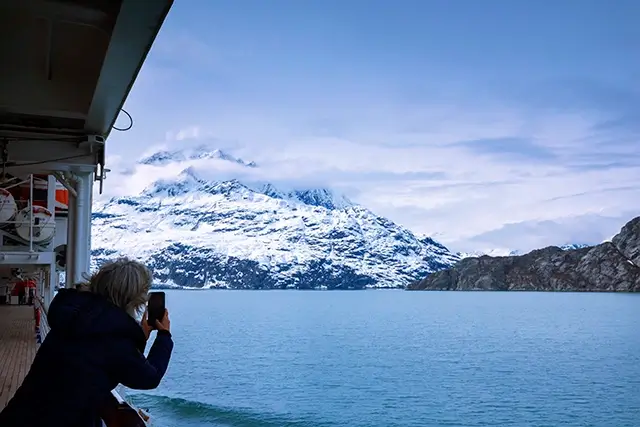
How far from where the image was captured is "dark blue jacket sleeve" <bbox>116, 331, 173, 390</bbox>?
270cm

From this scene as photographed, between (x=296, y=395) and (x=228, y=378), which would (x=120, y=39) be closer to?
(x=296, y=395)

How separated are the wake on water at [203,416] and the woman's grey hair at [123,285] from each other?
72.7ft

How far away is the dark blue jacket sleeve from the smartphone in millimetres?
125

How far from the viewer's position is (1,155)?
8.19 meters

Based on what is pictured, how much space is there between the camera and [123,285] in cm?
278

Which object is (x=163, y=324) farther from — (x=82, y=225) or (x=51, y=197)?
(x=51, y=197)

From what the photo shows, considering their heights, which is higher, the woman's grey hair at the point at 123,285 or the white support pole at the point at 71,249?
the white support pole at the point at 71,249

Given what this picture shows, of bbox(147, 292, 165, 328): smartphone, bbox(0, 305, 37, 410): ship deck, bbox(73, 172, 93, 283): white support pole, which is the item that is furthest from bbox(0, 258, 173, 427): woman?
bbox(73, 172, 93, 283): white support pole

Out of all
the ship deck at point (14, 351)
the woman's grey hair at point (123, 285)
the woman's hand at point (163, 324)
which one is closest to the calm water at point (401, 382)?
the ship deck at point (14, 351)

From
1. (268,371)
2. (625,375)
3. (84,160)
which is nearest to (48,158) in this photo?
(84,160)

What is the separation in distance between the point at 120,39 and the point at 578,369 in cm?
3832

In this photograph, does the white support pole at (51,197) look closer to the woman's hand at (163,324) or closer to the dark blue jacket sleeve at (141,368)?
the woman's hand at (163,324)

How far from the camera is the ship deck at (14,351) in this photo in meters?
9.49

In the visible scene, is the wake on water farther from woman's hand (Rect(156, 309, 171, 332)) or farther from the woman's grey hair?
the woman's grey hair
